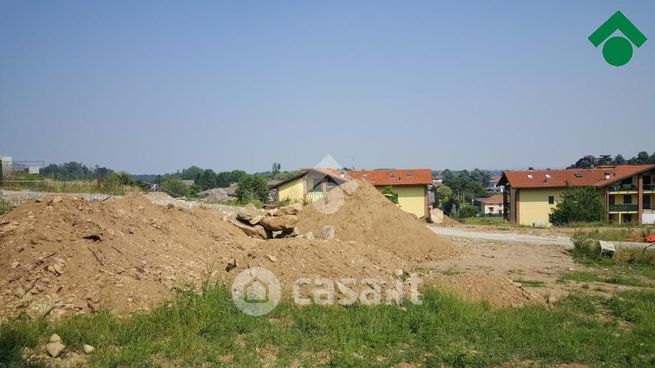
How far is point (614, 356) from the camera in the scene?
20.1 ft

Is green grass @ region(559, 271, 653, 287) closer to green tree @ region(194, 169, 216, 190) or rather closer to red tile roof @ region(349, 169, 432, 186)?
red tile roof @ region(349, 169, 432, 186)

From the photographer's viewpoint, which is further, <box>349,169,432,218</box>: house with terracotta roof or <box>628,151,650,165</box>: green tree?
<box>628,151,650,165</box>: green tree

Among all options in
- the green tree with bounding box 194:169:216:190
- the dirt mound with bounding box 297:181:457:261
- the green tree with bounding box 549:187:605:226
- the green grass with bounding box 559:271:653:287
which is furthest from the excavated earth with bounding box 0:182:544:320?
the green tree with bounding box 194:169:216:190

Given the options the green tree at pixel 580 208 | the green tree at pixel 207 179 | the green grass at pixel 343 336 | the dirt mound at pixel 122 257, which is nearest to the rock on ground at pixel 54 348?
the green grass at pixel 343 336

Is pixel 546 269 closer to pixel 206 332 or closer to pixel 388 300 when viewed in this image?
pixel 388 300

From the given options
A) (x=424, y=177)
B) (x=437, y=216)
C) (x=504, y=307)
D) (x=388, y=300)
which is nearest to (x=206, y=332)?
(x=388, y=300)

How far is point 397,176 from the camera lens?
47.3 m

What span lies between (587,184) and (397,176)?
61.3 ft

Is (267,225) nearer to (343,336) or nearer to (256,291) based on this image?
(256,291)

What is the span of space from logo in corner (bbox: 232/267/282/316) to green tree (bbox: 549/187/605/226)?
1133 inches

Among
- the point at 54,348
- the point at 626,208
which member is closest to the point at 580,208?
the point at 626,208

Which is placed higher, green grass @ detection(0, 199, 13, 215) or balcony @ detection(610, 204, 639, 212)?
green grass @ detection(0, 199, 13, 215)

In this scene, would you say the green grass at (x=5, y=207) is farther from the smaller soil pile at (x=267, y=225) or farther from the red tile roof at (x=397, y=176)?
the red tile roof at (x=397, y=176)

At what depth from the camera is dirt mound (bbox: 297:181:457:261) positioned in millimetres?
14086
